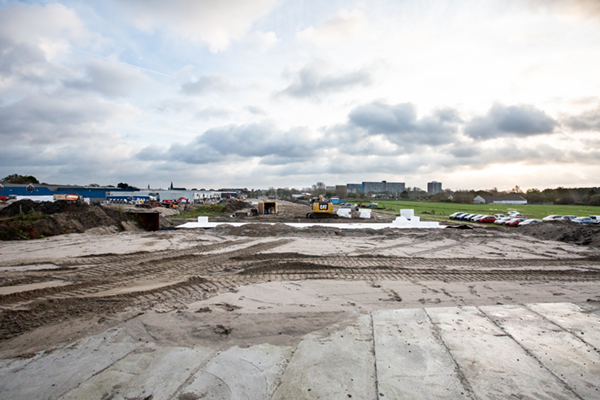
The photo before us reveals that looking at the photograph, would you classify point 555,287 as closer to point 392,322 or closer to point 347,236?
point 392,322

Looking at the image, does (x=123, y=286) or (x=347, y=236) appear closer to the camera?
(x=123, y=286)

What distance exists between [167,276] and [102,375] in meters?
5.55

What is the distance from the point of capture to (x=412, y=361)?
4.51 metres

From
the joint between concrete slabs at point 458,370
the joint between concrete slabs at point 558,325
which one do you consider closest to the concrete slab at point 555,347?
the joint between concrete slabs at point 558,325

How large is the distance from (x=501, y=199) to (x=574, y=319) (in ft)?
375

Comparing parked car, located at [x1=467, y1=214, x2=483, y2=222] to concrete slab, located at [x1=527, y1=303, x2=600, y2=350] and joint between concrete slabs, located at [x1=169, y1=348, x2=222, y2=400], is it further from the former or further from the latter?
joint between concrete slabs, located at [x1=169, y1=348, x2=222, y2=400]

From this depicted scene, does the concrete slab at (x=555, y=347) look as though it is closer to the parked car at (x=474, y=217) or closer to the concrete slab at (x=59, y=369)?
the concrete slab at (x=59, y=369)

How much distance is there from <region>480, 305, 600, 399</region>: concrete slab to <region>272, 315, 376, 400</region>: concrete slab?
2.61 meters

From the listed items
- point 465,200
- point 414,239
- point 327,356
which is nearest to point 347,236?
point 414,239

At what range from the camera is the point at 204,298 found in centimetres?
714

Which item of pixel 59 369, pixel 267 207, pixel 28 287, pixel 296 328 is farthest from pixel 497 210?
pixel 59 369

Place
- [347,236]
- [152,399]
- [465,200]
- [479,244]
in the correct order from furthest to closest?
[465,200], [347,236], [479,244], [152,399]

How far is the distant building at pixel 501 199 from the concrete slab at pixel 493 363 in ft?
355

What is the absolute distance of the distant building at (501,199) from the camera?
325ft
